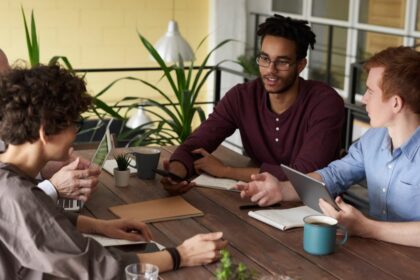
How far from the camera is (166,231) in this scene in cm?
218

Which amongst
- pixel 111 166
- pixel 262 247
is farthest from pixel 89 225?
pixel 111 166

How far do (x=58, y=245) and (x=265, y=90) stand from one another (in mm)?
1539

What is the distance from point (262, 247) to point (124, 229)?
385 mm

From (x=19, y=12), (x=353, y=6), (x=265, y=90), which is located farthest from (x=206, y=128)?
(x=19, y=12)

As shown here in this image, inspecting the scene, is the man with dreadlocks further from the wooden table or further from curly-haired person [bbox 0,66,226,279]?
curly-haired person [bbox 0,66,226,279]

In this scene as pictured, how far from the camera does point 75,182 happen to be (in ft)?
7.56

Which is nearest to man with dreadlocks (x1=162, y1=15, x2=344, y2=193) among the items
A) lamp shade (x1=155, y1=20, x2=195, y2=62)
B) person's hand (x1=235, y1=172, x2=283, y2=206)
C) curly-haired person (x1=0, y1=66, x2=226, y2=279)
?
person's hand (x1=235, y1=172, x2=283, y2=206)

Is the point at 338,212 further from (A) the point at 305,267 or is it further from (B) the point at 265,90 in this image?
(B) the point at 265,90

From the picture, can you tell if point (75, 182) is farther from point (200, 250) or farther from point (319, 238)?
point (319, 238)

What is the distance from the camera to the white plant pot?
2629 mm

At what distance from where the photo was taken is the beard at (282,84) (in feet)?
9.52

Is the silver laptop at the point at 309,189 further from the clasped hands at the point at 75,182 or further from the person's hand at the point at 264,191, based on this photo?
the clasped hands at the point at 75,182

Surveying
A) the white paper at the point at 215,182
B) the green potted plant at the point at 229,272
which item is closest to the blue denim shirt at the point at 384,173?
the white paper at the point at 215,182

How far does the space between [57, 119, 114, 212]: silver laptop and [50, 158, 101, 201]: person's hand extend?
0.16 ft
